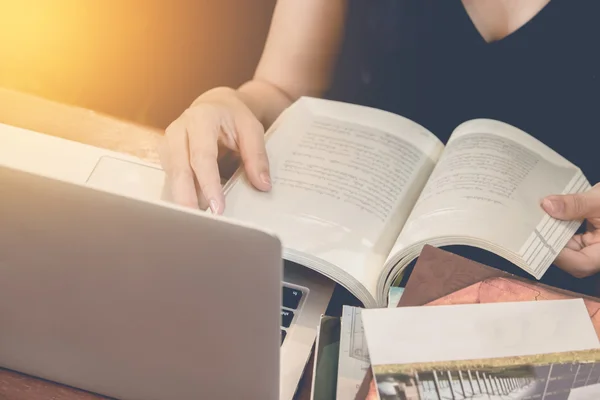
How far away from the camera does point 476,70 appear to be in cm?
99

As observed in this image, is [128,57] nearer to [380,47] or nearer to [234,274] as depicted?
[380,47]

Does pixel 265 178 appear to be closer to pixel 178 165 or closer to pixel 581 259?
pixel 178 165

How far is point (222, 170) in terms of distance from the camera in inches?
32.9

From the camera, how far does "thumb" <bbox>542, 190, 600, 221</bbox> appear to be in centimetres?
72

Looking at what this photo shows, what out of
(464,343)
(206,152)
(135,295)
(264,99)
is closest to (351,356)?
(464,343)

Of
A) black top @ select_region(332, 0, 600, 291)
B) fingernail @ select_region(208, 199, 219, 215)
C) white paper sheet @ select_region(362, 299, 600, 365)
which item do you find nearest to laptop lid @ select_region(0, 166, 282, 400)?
white paper sheet @ select_region(362, 299, 600, 365)

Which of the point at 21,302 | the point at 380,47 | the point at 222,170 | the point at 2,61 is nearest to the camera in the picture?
the point at 21,302

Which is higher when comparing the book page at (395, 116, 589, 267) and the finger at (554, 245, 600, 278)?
the book page at (395, 116, 589, 267)

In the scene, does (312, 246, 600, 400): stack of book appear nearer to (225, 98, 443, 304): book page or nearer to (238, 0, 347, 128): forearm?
(225, 98, 443, 304): book page

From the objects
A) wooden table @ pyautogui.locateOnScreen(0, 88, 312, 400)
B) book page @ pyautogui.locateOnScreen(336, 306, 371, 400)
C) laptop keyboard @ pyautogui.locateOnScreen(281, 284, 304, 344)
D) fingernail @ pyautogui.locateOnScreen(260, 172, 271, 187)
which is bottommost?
book page @ pyautogui.locateOnScreen(336, 306, 371, 400)

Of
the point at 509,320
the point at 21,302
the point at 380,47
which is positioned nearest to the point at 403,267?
the point at 509,320

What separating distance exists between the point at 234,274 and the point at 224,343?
0.28 feet

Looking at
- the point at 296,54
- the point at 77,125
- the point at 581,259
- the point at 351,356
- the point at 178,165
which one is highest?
the point at 296,54

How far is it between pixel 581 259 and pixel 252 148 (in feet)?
1.35
